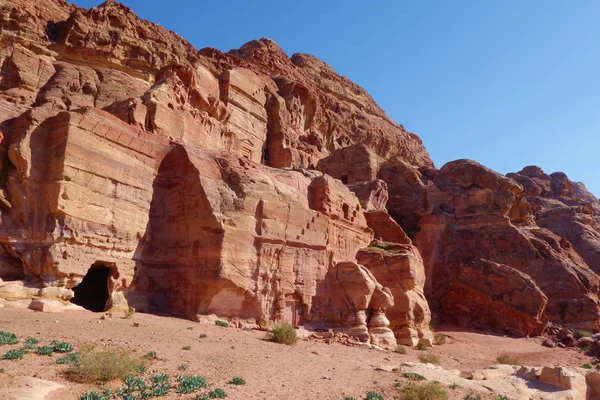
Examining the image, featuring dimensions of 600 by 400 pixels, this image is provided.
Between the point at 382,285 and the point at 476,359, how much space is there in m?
5.86

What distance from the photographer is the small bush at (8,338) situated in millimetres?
9602

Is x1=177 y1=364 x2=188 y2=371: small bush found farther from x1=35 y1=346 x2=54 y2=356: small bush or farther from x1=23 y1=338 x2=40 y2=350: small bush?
x1=23 y1=338 x2=40 y2=350: small bush

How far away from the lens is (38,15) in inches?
1620

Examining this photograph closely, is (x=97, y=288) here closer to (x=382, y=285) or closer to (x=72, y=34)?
(x=382, y=285)

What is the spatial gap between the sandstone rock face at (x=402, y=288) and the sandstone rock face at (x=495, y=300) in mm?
10635

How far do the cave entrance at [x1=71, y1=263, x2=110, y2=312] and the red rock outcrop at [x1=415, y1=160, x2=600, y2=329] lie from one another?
26163mm

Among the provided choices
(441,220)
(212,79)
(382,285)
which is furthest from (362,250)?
(212,79)

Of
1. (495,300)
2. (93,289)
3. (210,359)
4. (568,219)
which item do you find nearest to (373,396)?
(210,359)

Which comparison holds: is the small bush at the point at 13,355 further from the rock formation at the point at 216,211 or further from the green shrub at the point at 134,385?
the rock formation at the point at 216,211

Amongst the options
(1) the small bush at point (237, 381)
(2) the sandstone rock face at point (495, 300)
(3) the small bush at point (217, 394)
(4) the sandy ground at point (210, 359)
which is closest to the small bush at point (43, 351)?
(4) the sandy ground at point (210, 359)

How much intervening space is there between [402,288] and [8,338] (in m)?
18.4

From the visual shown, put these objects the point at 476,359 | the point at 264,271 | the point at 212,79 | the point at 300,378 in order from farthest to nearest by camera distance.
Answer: the point at 212,79
the point at 476,359
the point at 264,271
the point at 300,378

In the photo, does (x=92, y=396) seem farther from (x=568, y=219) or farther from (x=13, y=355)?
(x=568, y=219)

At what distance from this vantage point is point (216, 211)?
686 inches
